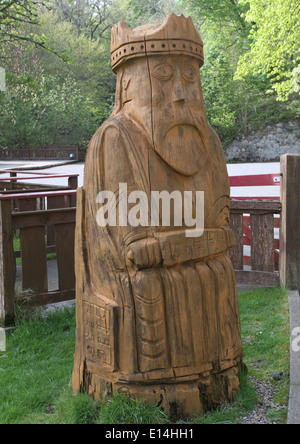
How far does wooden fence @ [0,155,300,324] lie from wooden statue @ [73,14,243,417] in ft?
5.81

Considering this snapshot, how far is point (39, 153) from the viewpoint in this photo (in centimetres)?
2603

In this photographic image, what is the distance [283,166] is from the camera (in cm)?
544

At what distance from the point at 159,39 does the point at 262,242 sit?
11.7ft

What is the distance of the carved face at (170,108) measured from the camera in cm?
260

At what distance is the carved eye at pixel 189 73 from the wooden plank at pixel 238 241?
3.23 metres

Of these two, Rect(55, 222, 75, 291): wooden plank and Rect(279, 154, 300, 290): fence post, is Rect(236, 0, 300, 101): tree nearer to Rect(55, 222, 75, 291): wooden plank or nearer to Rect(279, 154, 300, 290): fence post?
Rect(279, 154, 300, 290): fence post

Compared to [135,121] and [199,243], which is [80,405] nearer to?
[199,243]

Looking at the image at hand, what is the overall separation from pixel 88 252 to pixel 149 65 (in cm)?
120

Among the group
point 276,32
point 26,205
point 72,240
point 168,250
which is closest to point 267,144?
point 276,32

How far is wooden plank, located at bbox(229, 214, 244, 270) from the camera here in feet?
18.8

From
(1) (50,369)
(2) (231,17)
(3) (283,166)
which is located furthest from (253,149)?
(1) (50,369)

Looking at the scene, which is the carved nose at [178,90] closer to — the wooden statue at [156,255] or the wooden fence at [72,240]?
the wooden statue at [156,255]

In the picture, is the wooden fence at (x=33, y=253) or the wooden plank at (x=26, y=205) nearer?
the wooden fence at (x=33, y=253)

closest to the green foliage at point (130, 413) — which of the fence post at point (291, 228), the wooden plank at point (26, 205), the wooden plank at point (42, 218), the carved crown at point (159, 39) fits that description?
the carved crown at point (159, 39)
